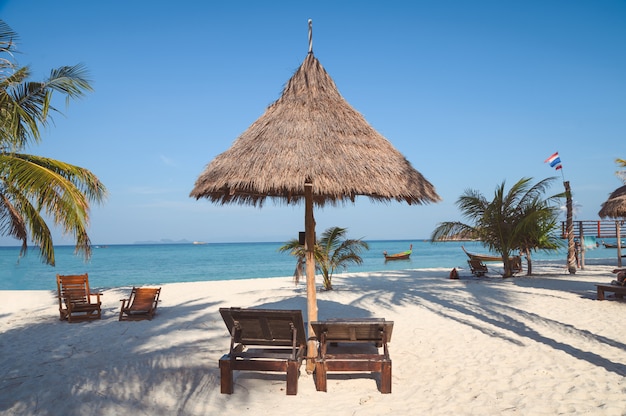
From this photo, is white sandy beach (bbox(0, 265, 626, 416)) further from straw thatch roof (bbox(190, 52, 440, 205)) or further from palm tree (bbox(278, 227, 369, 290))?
palm tree (bbox(278, 227, 369, 290))

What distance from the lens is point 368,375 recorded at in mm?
4637

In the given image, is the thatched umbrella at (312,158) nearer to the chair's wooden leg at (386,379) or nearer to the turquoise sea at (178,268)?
the chair's wooden leg at (386,379)

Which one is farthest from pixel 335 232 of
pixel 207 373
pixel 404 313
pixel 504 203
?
pixel 207 373

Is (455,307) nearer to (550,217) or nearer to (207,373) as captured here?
(207,373)

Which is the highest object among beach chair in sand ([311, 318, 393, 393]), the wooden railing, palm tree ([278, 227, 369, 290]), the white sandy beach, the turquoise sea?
the wooden railing

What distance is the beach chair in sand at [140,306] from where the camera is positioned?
7869 mm

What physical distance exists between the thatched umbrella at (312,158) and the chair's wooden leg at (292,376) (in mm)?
674

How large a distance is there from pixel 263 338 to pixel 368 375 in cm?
123

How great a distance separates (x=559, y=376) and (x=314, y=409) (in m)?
2.61

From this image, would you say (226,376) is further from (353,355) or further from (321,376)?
(353,355)

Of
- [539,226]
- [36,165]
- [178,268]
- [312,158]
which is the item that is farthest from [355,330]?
[178,268]

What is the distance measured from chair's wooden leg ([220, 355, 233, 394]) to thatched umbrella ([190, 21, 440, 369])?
3.27ft

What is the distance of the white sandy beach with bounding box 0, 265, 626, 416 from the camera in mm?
3793

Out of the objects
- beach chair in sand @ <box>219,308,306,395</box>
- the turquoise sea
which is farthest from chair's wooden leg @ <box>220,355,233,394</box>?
the turquoise sea
